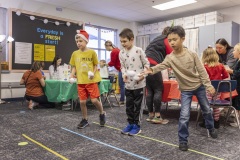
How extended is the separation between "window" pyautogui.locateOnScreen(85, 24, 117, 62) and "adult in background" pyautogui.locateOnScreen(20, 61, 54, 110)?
132 inches

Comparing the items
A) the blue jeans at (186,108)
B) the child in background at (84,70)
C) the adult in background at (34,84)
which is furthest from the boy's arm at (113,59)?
the blue jeans at (186,108)

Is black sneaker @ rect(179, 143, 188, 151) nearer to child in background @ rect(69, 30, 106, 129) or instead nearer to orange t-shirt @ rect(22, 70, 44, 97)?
child in background @ rect(69, 30, 106, 129)

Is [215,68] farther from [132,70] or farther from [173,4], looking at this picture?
[173,4]

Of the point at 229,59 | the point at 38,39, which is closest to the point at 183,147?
the point at 229,59

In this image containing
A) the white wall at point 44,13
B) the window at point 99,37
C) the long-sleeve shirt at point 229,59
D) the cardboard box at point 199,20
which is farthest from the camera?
the window at point 99,37

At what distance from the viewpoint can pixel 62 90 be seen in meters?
4.02

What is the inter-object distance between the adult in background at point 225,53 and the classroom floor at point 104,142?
1.01m

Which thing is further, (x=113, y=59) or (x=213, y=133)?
(x=113, y=59)

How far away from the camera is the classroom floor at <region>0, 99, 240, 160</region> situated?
1756 mm

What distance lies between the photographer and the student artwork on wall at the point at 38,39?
558 cm

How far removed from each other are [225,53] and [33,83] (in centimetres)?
347

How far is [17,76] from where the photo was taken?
5633 mm

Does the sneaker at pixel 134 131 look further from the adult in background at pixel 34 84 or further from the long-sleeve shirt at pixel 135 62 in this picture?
the adult in background at pixel 34 84

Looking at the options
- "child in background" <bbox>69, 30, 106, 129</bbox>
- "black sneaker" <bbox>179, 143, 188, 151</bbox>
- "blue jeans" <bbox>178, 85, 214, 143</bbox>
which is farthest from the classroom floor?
"child in background" <bbox>69, 30, 106, 129</bbox>
